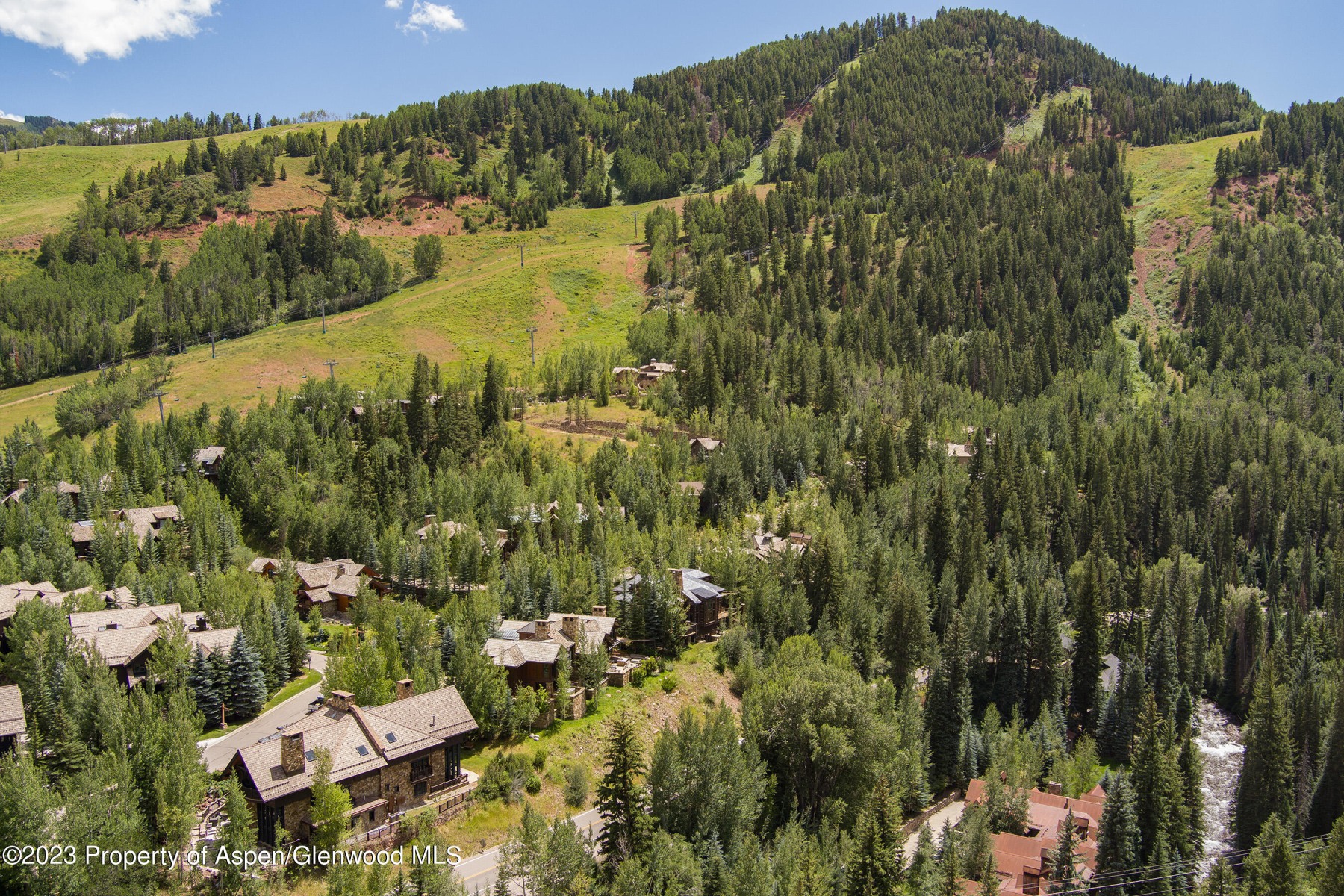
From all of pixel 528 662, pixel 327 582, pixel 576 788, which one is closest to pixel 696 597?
pixel 528 662

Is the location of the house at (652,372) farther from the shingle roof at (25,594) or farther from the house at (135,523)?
the shingle roof at (25,594)

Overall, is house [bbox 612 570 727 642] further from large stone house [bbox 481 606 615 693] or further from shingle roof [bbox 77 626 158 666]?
shingle roof [bbox 77 626 158 666]

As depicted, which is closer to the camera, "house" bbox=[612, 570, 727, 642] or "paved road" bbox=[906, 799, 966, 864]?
"paved road" bbox=[906, 799, 966, 864]

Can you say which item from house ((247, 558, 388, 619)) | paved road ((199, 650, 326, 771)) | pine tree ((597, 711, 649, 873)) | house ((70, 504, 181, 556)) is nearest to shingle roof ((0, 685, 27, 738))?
paved road ((199, 650, 326, 771))

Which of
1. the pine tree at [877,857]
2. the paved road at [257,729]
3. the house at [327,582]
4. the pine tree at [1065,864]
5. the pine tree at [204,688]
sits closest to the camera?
the pine tree at [877,857]

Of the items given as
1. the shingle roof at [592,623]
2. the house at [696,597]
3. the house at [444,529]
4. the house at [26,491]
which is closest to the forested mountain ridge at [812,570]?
the house at [26,491]

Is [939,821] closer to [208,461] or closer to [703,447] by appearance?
[703,447]

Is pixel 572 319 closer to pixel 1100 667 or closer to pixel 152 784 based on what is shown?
pixel 1100 667

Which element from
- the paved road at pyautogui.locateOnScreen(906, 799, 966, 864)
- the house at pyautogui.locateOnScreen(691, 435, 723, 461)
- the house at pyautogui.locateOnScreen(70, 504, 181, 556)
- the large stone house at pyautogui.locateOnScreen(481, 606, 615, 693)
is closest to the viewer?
the large stone house at pyautogui.locateOnScreen(481, 606, 615, 693)
